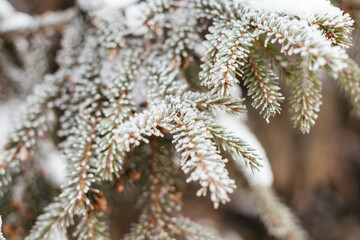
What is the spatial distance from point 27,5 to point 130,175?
1.03 meters

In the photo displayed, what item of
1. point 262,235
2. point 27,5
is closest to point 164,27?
point 27,5

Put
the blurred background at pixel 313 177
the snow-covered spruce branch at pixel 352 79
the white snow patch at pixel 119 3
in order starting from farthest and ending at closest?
1. the blurred background at pixel 313 177
2. the white snow patch at pixel 119 3
3. the snow-covered spruce branch at pixel 352 79

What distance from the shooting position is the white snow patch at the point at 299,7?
1.52ft

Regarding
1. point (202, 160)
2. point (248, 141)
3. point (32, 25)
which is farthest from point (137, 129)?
point (32, 25)

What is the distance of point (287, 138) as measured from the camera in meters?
1.38

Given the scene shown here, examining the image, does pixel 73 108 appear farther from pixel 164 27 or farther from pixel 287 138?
pixel 287 138

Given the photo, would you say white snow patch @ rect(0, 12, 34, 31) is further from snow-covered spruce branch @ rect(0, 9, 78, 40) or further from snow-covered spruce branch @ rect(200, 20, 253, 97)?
snow-covered spruce branch @ rect(200, 20, 253, 97)

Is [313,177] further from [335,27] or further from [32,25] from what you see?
[32,25]

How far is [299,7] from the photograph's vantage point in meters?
0.49

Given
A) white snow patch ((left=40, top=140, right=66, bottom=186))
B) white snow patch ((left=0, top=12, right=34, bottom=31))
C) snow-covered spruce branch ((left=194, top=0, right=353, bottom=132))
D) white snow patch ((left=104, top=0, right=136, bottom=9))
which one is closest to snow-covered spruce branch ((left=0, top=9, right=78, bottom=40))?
white snow patch ((left=0, top=12, right=34, bottom=31))

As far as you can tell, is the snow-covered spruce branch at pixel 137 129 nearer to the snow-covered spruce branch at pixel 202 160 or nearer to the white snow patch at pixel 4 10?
the snow-covered spruce branch at pixel 202 160

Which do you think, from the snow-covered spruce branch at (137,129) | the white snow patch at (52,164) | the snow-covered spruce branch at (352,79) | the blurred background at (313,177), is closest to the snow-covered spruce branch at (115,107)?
the snow-covered spruce branch at (137,129)

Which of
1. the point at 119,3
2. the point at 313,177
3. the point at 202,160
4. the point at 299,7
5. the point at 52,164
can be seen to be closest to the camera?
the point at 202,160

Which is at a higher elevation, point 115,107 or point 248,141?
point 115,107
